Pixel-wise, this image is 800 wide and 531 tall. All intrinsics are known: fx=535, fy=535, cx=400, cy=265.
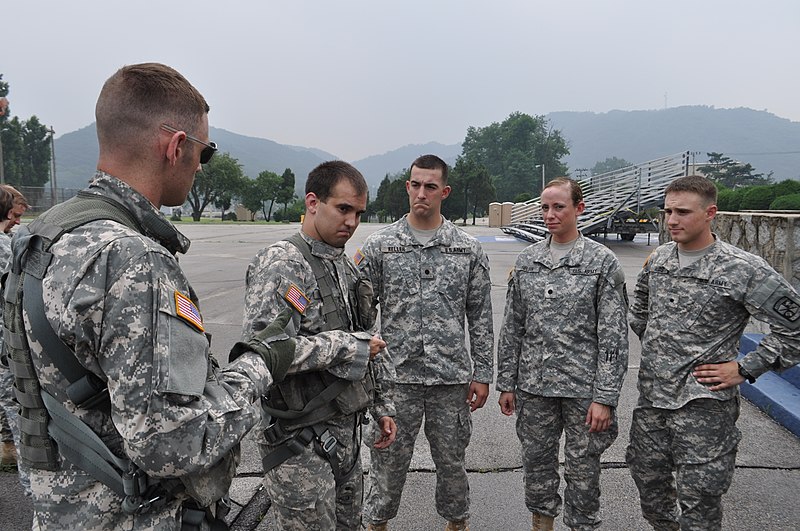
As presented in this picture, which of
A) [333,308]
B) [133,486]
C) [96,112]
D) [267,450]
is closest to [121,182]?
[96,112]

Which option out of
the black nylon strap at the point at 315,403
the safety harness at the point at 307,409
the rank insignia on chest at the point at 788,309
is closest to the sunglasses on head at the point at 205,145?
the safety harness at the point at 307,409

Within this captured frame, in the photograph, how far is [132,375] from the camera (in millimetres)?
1180

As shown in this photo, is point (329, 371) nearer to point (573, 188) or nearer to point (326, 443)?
point (326, 443)

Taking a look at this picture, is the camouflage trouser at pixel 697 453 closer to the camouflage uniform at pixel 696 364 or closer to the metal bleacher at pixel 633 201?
the camouflage uniform at pixel 696 364

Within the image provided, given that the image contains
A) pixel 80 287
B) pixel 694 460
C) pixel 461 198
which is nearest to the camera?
pixel 80 287

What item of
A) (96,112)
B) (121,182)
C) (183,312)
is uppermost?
(96,112)

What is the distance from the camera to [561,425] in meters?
2.99

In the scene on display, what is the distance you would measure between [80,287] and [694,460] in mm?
2701

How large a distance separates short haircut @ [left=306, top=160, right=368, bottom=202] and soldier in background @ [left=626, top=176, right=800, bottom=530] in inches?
65.7

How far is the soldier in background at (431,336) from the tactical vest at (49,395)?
1723 millimetres

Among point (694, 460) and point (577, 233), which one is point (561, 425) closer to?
point (694, 460)

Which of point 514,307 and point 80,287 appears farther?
point 514,307

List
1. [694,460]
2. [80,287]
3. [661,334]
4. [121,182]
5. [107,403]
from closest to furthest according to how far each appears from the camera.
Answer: [80,287], [107,403], [121,182], [694,460], [661,334]

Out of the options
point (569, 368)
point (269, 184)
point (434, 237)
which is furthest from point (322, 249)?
point (269, 184)
